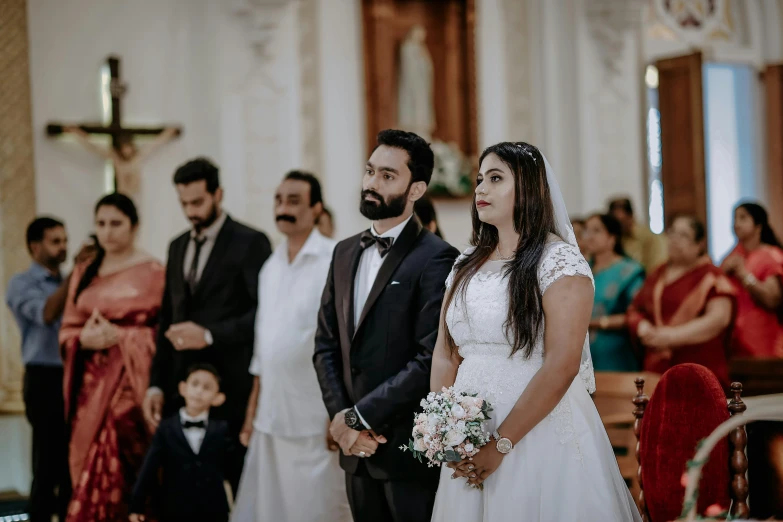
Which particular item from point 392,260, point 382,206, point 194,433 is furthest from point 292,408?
point 382,206

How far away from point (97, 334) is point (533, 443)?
2.49m

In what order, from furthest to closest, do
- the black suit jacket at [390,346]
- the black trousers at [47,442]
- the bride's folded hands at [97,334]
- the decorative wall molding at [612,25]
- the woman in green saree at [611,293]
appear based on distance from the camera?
the decorative wall molding at [612,25], the woman in green saree at [611,293], the black trousers at [47,442], the bride's folded hands at [97,334], the black suit jacket at [390,346]

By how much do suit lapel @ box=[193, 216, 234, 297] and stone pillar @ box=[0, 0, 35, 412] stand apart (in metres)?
3.59

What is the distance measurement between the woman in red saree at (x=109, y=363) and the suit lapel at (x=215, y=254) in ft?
1.26

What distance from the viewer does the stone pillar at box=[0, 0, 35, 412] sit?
293 inches

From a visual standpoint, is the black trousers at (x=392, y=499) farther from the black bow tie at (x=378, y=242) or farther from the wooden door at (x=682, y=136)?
the wooden door at (x=682, y=136)

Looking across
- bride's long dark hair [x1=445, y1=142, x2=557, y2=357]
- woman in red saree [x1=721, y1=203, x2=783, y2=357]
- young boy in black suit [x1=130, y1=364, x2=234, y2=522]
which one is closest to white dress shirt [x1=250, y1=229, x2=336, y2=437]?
young boy in black suit [x1=130, y1=364, x2=234, y2=522]

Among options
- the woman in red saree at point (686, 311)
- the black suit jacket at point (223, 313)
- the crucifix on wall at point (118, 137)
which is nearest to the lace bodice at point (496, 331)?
the black suit jacket at point (223, 313)

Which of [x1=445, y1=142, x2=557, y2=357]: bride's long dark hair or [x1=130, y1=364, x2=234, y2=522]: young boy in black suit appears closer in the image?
[x1=445, y1=142, x2=557, y2=357]: bride's long dark hair

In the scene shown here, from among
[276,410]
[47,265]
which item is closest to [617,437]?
[276,410]

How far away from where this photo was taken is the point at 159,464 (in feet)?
14.2

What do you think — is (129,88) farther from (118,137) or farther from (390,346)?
(390,346)

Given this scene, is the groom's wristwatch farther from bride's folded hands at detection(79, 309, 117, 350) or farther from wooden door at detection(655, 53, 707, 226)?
wooden door at detection(655, 53, 707, 226)

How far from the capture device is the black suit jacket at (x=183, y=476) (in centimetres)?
428
